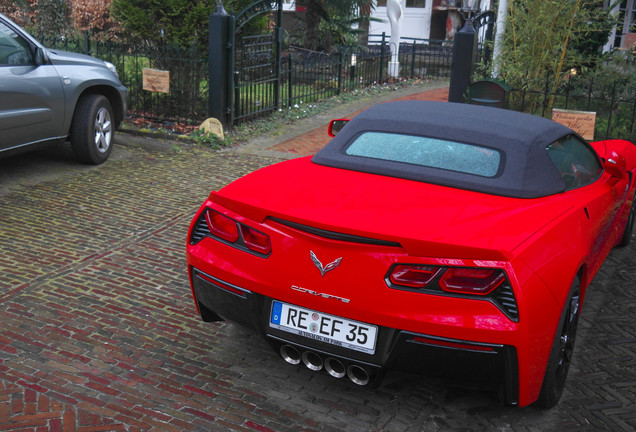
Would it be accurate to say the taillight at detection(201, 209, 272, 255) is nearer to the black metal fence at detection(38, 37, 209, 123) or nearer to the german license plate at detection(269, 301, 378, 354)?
the german license plate at detection(269, 301, 378, 354)

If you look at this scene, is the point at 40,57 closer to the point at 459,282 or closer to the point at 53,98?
the point at 53,98

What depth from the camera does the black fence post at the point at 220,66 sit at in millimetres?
9766

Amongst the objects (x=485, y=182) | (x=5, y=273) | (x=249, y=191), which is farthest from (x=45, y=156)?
(x=485, y=182)

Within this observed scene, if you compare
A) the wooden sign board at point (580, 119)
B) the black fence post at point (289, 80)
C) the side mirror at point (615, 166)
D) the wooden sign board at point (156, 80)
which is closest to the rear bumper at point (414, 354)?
the side mirror at point (615, 166)

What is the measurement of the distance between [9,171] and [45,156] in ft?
2.69

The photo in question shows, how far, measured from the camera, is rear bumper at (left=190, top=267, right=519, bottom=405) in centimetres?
297

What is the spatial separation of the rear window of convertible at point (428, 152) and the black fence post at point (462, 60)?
7064 mm

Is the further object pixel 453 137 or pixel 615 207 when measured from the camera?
pixel 615 207

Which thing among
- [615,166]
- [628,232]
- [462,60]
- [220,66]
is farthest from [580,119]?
[220,66]

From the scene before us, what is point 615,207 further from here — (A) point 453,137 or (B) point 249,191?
(B) point 249,191

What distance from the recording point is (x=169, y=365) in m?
3.90

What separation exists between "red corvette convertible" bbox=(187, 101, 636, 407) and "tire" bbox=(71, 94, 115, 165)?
15.3 ft

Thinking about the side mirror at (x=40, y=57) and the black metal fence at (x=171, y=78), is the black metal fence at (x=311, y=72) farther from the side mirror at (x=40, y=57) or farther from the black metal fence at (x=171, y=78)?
the side mirror at (x=40, y=57)

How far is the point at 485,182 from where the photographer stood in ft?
12.1
